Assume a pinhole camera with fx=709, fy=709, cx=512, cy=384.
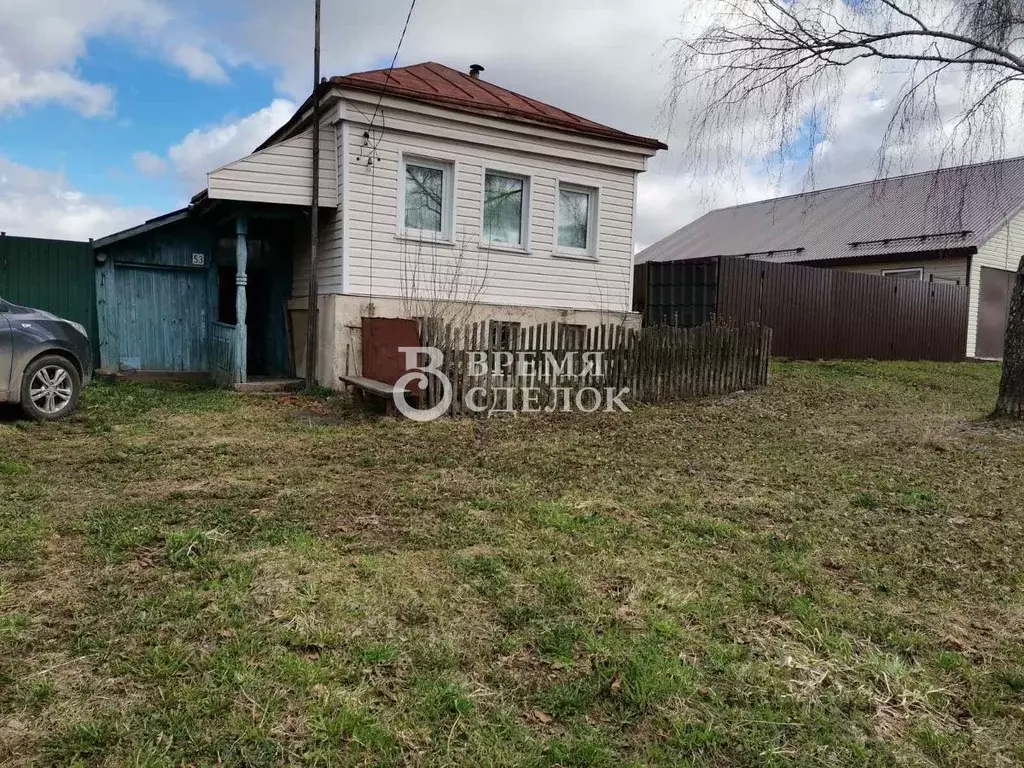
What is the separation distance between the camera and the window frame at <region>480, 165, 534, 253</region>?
1147 cm

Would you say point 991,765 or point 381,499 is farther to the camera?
point 381,499

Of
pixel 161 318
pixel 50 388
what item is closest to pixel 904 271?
pixel 161 318

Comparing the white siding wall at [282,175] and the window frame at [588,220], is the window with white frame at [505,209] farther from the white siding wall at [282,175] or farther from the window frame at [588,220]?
the white siding wall at [282,175]

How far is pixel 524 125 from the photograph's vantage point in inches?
454

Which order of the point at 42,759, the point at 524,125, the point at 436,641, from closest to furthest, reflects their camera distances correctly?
the point at 42,759 < the point at 436,641 < the point at 524,125

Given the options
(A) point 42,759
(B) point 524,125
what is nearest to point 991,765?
(A) point 42,759

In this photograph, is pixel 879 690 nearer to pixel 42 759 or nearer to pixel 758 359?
pixel 42 759

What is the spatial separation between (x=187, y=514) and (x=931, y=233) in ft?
71.8

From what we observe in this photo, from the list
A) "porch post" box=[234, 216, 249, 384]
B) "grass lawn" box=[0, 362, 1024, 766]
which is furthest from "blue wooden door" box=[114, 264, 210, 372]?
"grass lawn" box=[0, 362, 1024, 766]

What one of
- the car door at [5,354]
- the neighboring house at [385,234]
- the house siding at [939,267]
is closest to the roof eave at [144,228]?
the neighboring house at [385,234]

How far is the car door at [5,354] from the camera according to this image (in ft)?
23.9

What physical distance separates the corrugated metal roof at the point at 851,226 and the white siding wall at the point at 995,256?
0.39 metres

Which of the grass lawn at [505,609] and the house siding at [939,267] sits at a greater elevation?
the house siding at [939,267]

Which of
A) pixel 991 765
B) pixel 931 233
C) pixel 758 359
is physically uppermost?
pixel 931 233
